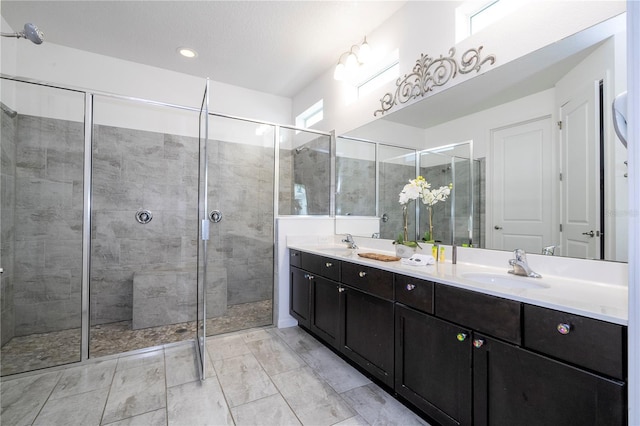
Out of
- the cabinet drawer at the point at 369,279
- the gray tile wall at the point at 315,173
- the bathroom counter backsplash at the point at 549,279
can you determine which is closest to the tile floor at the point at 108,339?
the gray tile wall at the point at 315,173

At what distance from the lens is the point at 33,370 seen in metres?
2.03

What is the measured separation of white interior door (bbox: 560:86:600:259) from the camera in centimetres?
131

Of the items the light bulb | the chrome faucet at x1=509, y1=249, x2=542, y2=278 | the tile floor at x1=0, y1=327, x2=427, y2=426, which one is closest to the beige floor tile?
the tile floor at x1=0, y1=327, x2=427, y2=426

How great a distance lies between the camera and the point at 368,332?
1.84 meters

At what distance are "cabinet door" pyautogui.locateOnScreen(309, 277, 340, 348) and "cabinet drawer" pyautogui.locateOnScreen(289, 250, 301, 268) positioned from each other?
363 mm

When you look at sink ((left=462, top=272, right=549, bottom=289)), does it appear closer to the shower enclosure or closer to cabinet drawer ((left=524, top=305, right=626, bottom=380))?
cabinet drawer ((left=524, top=305, right=626, bottom=380))

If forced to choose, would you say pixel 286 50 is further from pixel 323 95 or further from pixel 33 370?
pixel 33 370

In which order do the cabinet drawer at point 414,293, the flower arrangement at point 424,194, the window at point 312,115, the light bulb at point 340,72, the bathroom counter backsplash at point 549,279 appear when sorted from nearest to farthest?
the bathroom counter backsplash at point 549,279 → the cabinet drawer at point 414,293 → the flower arrangement at point 424,194 → the light bulb at point 340,72 → the window at point 312,115

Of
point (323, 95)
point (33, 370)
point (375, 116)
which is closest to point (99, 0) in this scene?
point (323, 95)

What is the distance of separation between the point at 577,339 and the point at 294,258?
2.23m

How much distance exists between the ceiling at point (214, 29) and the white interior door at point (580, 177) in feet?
5.31

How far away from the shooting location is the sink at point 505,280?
52.2 inches

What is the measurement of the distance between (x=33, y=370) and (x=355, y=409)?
7.59 ft

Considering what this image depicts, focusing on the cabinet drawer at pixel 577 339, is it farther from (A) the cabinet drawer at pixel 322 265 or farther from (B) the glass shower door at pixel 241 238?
(B) the glass shower door at pixel 241 238
